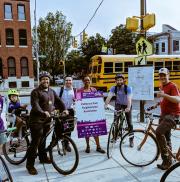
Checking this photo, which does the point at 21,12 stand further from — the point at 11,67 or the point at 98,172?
the point at 98,172

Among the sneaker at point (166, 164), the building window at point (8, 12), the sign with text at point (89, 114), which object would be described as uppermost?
the building window at point (8, 12)

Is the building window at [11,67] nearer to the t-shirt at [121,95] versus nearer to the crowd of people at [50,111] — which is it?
the t-shirt at [121,95]

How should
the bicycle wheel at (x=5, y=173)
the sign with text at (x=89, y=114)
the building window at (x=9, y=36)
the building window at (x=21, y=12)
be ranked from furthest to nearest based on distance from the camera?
the building window at (x=21, y=12) → the building window at (x=9, y=36) → the sign with text at (x=89, y=114) → the bicycle wheel at (x=5, y=173)

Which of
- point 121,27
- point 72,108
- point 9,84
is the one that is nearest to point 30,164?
point 72,108

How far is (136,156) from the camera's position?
5.54 meters

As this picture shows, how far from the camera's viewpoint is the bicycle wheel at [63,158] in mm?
5004

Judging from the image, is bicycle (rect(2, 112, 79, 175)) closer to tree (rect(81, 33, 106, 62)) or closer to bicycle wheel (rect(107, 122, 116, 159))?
bicycle wheel (rect(107, 122, 116, 159))

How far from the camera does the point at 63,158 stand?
17.3 feet

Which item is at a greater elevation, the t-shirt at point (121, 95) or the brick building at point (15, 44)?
the brick building at point (15, 44)

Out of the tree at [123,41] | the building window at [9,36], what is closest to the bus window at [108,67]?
the building window at [9,36]

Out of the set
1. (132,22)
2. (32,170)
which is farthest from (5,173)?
(132,22)

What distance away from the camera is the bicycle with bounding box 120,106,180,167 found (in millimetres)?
5207

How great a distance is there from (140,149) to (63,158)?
1559 mm

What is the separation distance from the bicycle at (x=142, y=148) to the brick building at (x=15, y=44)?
3034 cm
